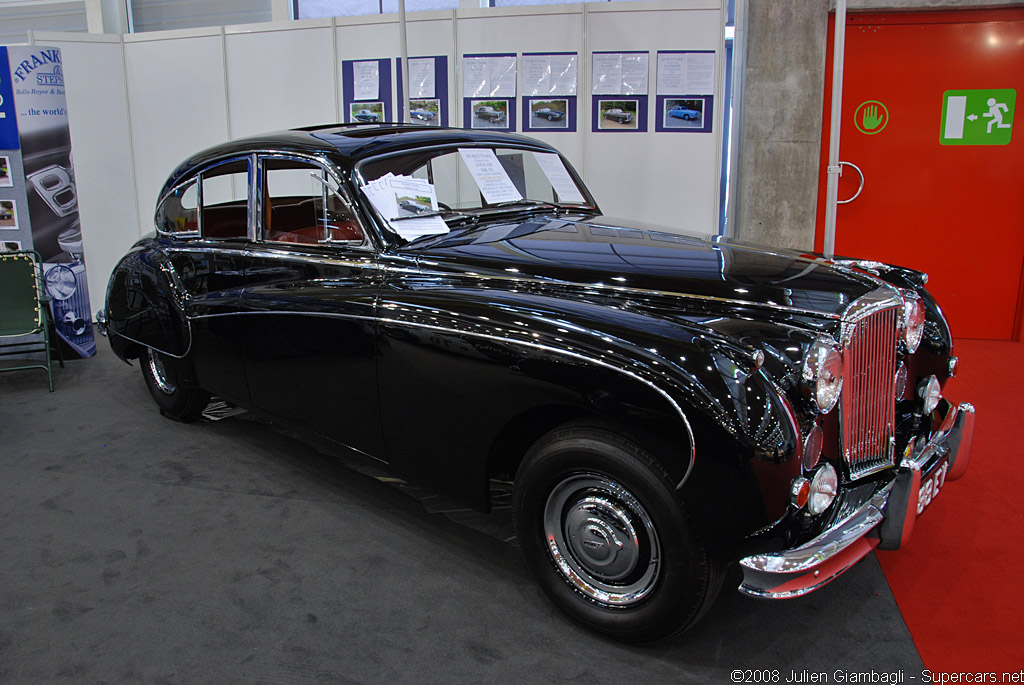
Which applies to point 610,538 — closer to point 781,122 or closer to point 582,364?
point 582,364

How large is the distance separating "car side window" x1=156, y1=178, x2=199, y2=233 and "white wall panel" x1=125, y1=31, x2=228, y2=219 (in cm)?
287

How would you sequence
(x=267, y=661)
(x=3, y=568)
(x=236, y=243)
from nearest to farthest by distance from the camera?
(x=267, y=661) < (x=3, y=568) < (x=236, y=243)

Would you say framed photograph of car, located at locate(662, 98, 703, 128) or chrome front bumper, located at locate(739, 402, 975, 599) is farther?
framed photograph of car, located at locate(662, 98, 703, 128)

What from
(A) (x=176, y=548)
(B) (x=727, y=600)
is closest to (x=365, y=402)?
(A) (x=176, y=548)

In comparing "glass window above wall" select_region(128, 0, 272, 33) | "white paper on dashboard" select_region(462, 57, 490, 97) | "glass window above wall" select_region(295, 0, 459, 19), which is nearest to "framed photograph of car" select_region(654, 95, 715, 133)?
"white paper on dashboard" select_region(462, 57, 490, 97)

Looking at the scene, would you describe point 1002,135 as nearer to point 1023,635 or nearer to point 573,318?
point 1023,635

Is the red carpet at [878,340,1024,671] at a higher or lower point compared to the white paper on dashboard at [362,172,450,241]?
lower

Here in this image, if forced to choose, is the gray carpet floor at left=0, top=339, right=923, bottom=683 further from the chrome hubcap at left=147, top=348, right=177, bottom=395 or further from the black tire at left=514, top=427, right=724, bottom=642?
the chrome hubcap at left=147, top=348, right=177, bottom=395

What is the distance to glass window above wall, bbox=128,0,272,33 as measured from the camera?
809 centimetres

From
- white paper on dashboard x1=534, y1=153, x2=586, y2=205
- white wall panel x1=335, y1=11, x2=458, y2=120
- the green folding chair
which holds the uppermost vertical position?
white wall panel x1=335, y1=11, x2=458, y2=120

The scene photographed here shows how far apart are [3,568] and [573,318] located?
2.24 meters

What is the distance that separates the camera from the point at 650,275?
2.36 m

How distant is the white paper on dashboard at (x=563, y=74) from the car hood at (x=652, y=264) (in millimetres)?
3046

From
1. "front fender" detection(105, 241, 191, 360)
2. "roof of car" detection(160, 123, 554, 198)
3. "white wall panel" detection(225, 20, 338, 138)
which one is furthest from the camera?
"white wall panel" detection(225, 20, 338, 138)
